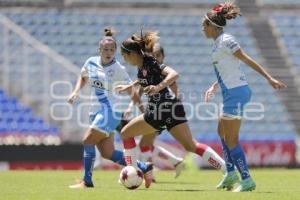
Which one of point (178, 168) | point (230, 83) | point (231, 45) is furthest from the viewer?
point (178, 168)

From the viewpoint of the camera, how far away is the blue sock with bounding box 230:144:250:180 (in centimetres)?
865

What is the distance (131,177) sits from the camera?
29.5 feet

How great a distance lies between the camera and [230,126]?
8.68m

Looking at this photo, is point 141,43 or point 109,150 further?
point 109,150

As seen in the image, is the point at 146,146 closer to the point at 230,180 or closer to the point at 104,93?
the point at 104,93

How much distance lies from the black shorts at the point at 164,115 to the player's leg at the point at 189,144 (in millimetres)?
85

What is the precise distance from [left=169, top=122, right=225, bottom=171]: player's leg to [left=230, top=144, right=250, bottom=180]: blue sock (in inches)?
28.6

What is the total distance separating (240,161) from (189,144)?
2.96ft

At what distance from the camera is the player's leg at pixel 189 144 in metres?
9.21

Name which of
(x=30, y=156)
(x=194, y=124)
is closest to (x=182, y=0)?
(x=194, y=124)

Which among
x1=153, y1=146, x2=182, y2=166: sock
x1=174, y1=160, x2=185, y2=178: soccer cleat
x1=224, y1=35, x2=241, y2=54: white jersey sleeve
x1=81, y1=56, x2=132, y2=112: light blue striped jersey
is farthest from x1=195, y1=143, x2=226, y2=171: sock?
x1=153, y1=146, x2=182, y2=166: sock

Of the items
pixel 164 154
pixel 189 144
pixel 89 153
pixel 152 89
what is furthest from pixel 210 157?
pixel 164 154

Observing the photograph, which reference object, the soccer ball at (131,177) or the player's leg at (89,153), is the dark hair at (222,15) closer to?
the soccer ball at (131,177)

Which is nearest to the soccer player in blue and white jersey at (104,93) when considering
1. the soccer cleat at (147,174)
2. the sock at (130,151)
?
the sock at (130,151)
